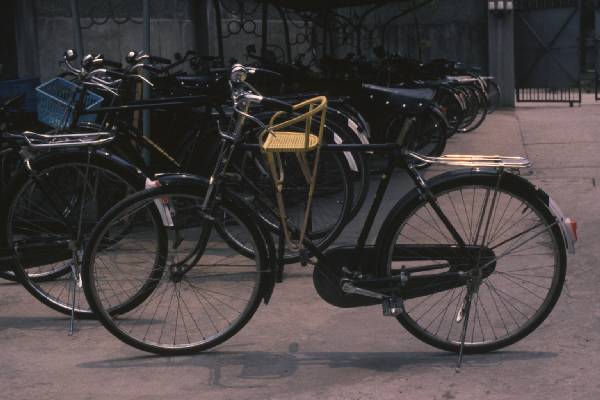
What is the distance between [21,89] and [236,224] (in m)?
3.15

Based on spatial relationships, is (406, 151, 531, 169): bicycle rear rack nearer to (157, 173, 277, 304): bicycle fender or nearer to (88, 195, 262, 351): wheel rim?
(157, 173, 277, 304): bicycle fender

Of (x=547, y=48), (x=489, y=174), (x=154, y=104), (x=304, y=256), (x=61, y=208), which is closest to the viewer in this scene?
(x=489, y=174)

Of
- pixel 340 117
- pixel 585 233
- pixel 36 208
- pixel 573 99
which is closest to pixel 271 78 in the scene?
pixel 340 117

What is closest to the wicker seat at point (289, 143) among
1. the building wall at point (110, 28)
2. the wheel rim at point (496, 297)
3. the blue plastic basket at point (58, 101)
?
the wheel rim at point (496, 297)

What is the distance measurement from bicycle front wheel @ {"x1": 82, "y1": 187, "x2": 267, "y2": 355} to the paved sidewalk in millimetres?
152

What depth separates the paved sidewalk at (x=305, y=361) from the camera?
482 cm

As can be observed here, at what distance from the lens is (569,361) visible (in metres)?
5.11

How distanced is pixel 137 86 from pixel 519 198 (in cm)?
364

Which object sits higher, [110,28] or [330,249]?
[110,28]

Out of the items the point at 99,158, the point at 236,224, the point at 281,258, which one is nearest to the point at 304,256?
the point at 281,258

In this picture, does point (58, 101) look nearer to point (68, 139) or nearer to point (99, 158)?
point (68, 139)

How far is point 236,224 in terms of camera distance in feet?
17.4

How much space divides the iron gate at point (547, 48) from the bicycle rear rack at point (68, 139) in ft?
52.1

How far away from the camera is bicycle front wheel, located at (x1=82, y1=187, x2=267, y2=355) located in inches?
203
